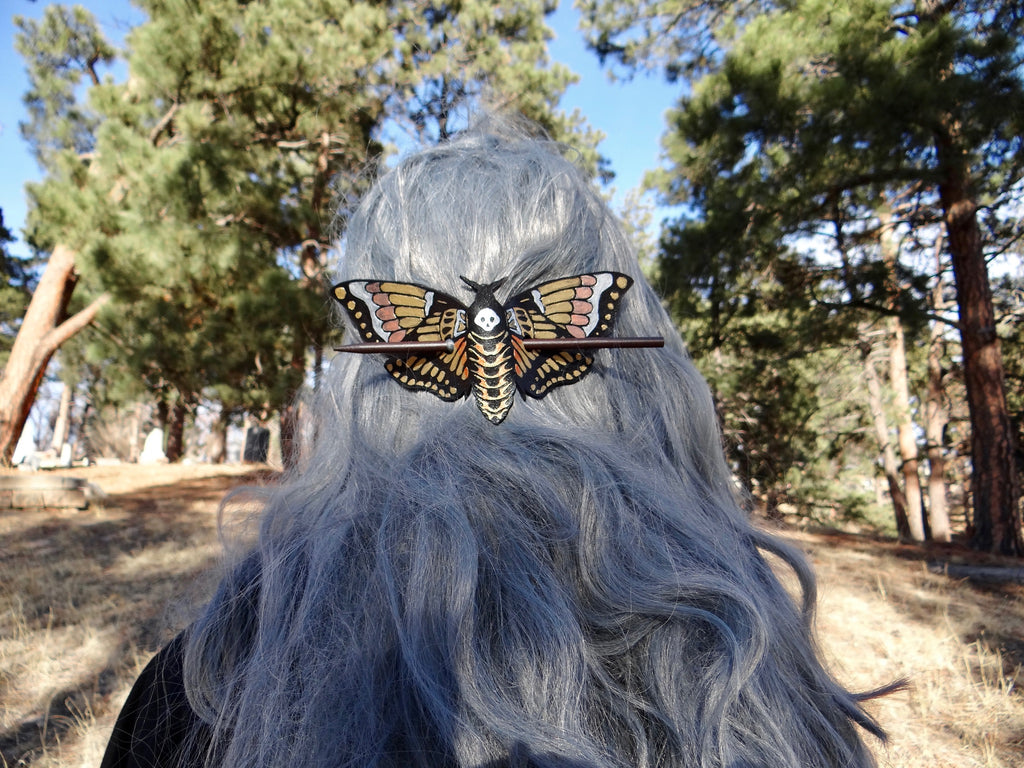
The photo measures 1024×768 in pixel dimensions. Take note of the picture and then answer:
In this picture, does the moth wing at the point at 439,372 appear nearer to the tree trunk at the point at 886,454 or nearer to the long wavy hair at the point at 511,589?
the long wavy hair at the point at 511,589

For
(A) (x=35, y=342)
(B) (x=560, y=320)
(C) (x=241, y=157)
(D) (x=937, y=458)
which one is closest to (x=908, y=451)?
(D) (x=937, y=458)

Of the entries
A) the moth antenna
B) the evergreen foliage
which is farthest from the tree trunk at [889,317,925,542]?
the moth antenna

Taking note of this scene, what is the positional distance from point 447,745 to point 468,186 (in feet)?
2.41

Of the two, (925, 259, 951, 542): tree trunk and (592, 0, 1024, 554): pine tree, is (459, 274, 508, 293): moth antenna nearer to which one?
(592, 0, 1024, 554): pine tree

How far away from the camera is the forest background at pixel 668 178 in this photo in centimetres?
474

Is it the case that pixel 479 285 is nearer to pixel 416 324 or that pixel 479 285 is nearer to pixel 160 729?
pixel 416 324

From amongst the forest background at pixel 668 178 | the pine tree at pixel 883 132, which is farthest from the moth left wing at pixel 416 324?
the pine tree at pixel 883 132

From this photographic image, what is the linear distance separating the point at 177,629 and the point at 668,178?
22.3 feet

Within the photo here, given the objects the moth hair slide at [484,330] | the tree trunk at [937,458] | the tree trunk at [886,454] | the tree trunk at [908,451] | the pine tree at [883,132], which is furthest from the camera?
the tree trunk at [886,454]

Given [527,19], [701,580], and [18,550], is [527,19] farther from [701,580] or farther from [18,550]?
[701,580]

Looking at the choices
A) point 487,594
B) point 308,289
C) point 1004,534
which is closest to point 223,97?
point 308,289

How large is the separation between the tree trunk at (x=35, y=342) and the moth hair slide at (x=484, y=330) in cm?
861

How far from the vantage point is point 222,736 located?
676 mm

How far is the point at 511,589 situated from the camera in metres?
0.67
